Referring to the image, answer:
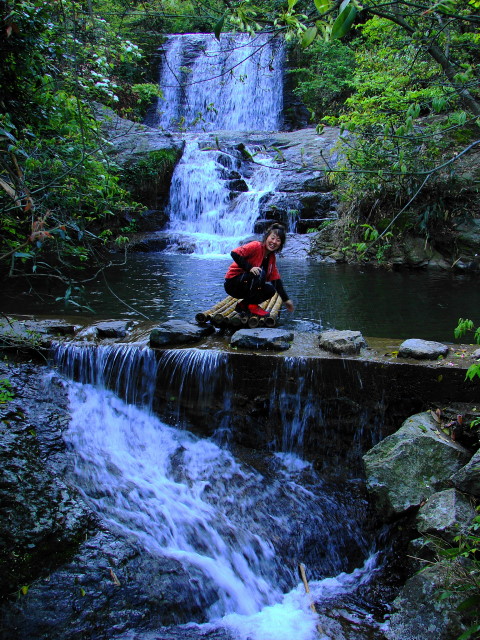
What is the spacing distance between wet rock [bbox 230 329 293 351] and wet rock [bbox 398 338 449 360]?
1121mm

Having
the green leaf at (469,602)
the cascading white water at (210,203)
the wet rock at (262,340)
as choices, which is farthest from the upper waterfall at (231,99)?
the green leaf at (469,602)

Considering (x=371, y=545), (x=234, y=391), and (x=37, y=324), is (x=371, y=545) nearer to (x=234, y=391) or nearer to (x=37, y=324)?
Result: (x=234, y=391)

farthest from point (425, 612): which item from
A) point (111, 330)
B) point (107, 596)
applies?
point (111, 330)

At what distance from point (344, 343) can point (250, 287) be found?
135 cm

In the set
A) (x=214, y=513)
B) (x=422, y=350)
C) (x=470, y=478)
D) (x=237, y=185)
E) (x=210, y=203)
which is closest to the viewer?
(x=470, y=478)

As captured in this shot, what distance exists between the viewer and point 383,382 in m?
4.17

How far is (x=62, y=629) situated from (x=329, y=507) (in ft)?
6.98

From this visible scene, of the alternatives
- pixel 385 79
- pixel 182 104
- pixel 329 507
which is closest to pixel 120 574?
pixel 329 507

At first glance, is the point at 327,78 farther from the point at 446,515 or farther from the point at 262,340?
the point at 446,515

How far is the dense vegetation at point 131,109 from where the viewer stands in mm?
2471

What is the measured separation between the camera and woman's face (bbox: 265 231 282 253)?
493 cm

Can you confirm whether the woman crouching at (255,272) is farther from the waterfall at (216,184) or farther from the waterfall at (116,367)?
the waterfall at (216,184)

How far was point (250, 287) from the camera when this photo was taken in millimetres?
5223

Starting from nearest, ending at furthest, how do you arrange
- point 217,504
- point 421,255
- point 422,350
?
point 217,504 → point 422,350 → point 421,255
